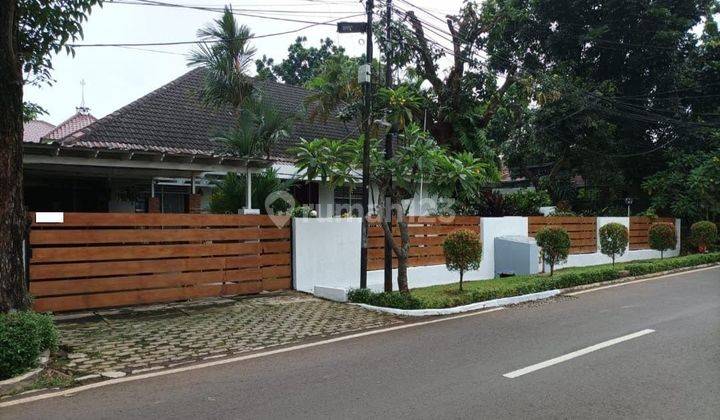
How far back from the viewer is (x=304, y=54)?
40.2 meters

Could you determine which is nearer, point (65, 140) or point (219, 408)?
point (219, 408)

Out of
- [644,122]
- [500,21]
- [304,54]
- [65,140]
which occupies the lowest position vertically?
[65,140]

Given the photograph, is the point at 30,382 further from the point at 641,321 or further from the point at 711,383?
the point at 641,321

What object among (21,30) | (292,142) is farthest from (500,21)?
(21,30)

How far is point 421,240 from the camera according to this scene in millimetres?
13633

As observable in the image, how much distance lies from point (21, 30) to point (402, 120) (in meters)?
6.39

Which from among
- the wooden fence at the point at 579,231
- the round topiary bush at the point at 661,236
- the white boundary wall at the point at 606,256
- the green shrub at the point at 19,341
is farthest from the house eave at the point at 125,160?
the round topiary bush at the point at 661,236

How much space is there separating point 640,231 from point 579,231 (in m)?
4.41

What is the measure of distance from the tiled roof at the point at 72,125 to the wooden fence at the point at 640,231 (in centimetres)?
2054

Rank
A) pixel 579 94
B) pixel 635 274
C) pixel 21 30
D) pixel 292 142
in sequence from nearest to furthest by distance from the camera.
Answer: pixel 21 30 → pixel 635 274 → pixel 292 142 → pixel 579 94

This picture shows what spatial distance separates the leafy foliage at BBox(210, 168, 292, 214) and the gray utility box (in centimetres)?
652

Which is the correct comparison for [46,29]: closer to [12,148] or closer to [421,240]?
[12,148]

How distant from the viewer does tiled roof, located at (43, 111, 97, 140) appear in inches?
718

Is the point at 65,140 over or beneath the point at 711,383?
over
